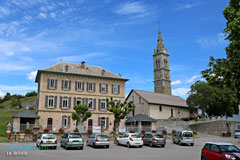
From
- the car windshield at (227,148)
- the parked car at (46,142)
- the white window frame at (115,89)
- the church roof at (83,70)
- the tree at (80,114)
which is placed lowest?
the parked car at (46,142)

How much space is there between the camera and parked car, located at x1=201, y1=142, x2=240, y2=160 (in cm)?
1010

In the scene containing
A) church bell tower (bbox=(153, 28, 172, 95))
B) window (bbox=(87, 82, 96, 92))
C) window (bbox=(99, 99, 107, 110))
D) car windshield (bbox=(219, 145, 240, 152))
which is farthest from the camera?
church bell tower (bbox=(153, 28, 172, 95))

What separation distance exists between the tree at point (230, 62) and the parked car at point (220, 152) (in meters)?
5.65

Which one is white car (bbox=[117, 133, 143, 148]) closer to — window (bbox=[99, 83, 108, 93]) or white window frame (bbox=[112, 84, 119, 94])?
window (bbox=[99, 83, 108, 93])

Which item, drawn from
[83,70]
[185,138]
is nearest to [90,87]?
[83,70]

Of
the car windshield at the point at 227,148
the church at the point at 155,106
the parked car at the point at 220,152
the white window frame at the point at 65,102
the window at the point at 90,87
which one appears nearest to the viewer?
the parked car at the point at 220,152

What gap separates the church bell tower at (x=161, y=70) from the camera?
292 feet

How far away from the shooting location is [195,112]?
57656 mm

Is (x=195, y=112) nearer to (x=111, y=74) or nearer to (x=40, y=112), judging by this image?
(x=111, y=74)

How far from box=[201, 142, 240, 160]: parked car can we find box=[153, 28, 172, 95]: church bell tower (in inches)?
3017

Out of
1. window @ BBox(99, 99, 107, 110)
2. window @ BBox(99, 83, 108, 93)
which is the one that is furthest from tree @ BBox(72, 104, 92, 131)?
window @ BBox(99, 83, 108, 93)

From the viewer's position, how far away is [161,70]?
91000 millimetres

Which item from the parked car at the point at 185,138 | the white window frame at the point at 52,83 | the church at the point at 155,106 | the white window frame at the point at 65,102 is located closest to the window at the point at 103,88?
the white window frame at the point at 65,102

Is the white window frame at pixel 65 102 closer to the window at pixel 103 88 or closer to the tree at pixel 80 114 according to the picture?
the tree at pixel 80 114
